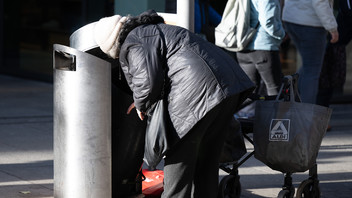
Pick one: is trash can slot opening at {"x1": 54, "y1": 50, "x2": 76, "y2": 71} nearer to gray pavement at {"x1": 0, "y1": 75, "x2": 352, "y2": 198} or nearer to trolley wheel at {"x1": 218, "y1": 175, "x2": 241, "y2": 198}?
gray pavement at {"x1": 0, "y1": 75, "x2": 352, "y2": 198}

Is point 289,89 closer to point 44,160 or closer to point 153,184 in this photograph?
point 153,184

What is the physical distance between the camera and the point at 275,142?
17.4 ft

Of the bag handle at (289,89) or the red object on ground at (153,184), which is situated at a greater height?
the bag handle at (289,89)

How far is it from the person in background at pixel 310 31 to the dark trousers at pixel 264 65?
1.83ft

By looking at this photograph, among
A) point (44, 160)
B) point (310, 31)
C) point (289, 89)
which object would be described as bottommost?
point (44, 160)

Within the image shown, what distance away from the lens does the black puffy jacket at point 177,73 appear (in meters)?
4.42

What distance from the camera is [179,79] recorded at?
449 centimetres

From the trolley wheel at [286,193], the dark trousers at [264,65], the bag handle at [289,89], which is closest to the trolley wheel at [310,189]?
the trolley wheel at [286,193]

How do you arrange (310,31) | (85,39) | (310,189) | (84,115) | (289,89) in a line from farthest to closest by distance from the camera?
1. (310,31)
2. (310,189)
3. (289,89)
4. (85,39)
5. (84,115)

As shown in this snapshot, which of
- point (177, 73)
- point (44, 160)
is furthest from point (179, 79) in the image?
point (44, 160)

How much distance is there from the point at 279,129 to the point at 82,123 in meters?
1.37

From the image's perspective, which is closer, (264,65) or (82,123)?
(82,123)

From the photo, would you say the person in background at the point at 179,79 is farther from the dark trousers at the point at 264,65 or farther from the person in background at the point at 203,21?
the person in background at the point at 203,21

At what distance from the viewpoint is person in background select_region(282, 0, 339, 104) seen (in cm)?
781
